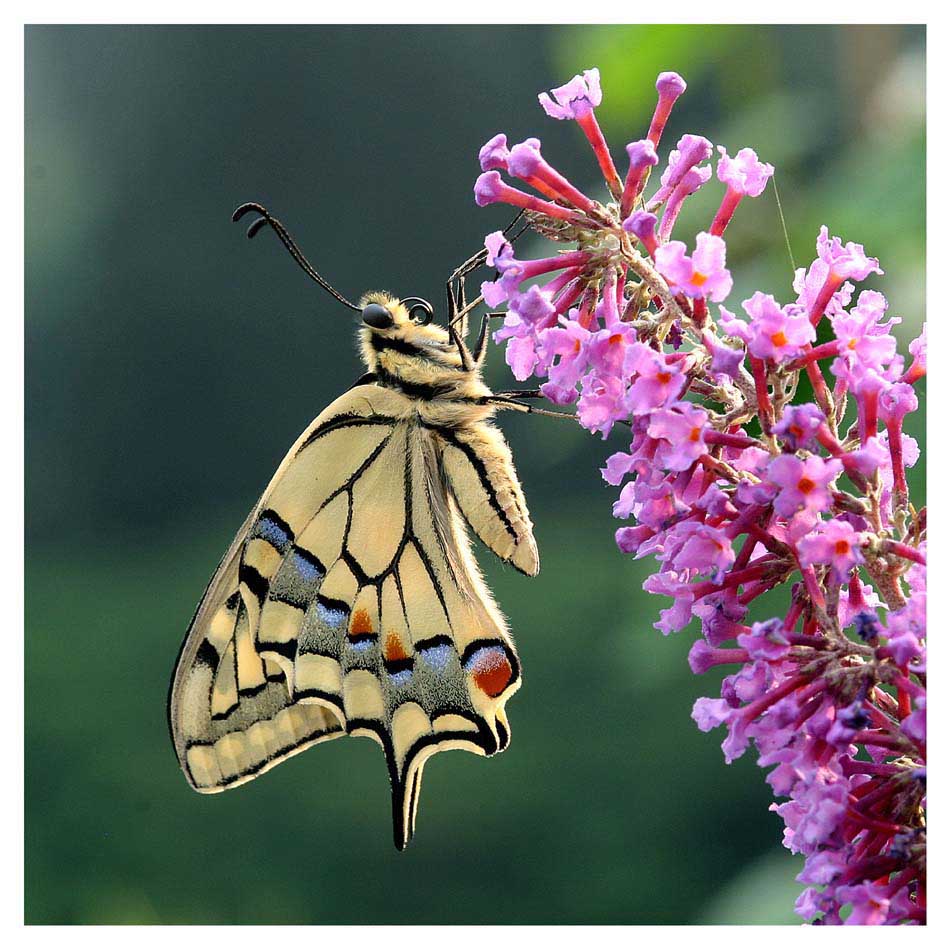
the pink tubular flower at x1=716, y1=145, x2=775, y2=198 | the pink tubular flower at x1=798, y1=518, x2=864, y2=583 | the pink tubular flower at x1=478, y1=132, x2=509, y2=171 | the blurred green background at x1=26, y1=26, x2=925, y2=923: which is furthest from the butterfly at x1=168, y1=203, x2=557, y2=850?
the pink tubular flower at x1=798, y1=518, x2=864, y2=583

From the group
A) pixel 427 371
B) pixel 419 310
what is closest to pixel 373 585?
pixel 427 371

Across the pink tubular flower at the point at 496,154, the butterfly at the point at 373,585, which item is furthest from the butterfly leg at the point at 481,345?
the pink tubular flower at the point at 496,154

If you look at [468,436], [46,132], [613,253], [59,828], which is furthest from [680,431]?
[46,132]

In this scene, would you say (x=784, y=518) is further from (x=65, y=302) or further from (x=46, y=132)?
(x=65, y=302)

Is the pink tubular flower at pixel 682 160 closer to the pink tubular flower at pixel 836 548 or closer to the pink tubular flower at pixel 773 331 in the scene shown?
the pink tubular flower at pixel 773 331

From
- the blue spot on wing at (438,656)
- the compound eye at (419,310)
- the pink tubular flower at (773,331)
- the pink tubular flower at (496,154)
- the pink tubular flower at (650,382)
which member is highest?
the compound eye at (419,310)

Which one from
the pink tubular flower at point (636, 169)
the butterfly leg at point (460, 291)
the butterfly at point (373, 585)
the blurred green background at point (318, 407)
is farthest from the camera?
the blurred green background at point (318, 407)

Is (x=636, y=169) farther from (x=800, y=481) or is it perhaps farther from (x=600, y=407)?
(x=800, y=481)
